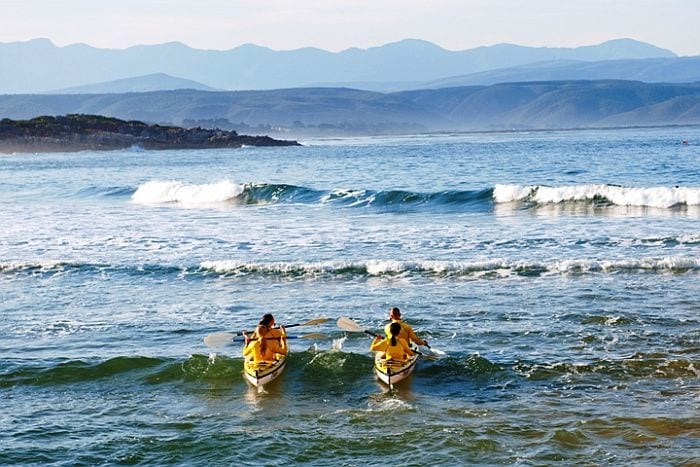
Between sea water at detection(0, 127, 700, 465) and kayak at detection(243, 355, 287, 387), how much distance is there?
17 centimetres

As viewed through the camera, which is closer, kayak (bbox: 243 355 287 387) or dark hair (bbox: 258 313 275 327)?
kayak (bbox: 243 355 287 387)

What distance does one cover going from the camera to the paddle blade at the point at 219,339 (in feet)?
52.6

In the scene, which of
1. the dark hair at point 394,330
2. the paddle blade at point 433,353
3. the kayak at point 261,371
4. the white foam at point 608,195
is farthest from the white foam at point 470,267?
the white foam at point 608,195

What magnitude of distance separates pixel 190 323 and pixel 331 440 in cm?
692

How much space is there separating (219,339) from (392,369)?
308cm

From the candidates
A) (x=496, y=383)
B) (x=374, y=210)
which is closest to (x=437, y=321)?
(x=496, y=383)

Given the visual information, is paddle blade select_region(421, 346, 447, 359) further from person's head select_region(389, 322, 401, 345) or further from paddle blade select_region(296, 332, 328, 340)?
paddle blade select_region(296, 332, 328, 340)

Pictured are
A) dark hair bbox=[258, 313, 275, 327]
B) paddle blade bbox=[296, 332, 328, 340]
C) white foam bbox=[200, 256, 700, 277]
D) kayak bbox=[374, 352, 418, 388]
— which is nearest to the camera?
kayak bbox=[374, 352, 418, 388]

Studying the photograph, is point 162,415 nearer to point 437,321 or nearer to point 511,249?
point 437,321

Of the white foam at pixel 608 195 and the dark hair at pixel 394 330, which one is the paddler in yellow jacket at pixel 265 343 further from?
the white foam at pixel 608 195

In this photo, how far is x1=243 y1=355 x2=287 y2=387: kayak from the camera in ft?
48.2

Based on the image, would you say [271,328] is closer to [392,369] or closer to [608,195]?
[392,369]

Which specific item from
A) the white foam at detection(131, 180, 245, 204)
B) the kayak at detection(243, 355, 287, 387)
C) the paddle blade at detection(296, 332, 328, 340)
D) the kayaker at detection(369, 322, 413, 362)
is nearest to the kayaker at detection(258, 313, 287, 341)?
the kayak at detection(243, 355, 287, 387)

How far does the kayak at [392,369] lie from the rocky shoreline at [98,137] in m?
114
